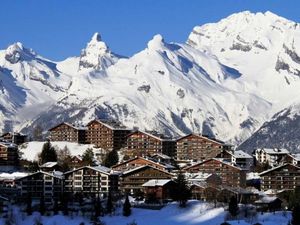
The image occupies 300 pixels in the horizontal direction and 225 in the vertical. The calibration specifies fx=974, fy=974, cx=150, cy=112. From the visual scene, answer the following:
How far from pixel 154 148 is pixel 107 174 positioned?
42258 mm

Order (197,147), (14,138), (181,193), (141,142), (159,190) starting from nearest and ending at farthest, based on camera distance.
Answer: (181,193), (159,190), (141,142), (197,147), (14,138)

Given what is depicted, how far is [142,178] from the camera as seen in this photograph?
12112 cm

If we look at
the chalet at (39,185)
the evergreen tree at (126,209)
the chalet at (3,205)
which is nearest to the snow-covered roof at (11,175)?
the chalet at (39,185)

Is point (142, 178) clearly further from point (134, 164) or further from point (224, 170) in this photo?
point (224, 170)

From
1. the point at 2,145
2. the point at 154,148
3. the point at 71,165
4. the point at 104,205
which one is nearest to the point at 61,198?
the point at 104,205

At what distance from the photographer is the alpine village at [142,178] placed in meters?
102

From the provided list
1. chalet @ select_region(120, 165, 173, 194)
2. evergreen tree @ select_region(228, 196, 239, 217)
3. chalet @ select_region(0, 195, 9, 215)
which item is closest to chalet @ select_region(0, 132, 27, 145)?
chalet @ select_region(120, 165, 173, 194)

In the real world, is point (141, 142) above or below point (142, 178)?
Result: above

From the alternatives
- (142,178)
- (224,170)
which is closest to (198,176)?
(142,178)

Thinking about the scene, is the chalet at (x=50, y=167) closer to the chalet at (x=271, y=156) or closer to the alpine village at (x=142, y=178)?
the alpine village at (x=142, y=178)

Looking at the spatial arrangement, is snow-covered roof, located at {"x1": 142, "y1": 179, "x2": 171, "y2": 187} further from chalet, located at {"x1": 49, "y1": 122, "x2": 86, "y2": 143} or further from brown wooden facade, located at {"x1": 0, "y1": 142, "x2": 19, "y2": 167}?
chalet, located at {"x1": 49, "y1": 122, "x2": 86, "y2": 143}

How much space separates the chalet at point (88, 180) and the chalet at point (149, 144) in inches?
1466

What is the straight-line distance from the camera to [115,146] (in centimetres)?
16162

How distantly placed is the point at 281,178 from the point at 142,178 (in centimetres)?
1738
